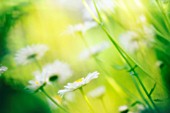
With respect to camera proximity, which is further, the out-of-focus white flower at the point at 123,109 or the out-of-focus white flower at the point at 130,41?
the out-of-focus white flower at the point at 130,41

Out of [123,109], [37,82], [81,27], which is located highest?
[81,27]

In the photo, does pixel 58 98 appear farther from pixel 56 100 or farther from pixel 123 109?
pixel 123 109

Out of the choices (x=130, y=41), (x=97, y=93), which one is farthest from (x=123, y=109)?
(x=130, y=41)

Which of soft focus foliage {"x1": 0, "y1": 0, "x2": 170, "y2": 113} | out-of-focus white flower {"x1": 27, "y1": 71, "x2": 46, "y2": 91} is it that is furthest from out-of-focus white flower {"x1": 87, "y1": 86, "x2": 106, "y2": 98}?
out-of-focus white flower {"x1": 27, "y1": 71, "x2": 46, "y2": 91}

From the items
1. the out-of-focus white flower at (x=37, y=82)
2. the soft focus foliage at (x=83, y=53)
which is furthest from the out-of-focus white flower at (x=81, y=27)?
the out-of-focus white flower at (x=37, y=82)

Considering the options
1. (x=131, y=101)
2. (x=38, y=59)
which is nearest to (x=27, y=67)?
(x=38, y=59)

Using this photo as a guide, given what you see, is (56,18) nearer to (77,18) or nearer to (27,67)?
(77,18)

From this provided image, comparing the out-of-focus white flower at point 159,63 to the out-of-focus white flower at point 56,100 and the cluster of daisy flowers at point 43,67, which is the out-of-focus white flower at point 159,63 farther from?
the out-of-focus white flower at point 56,100
